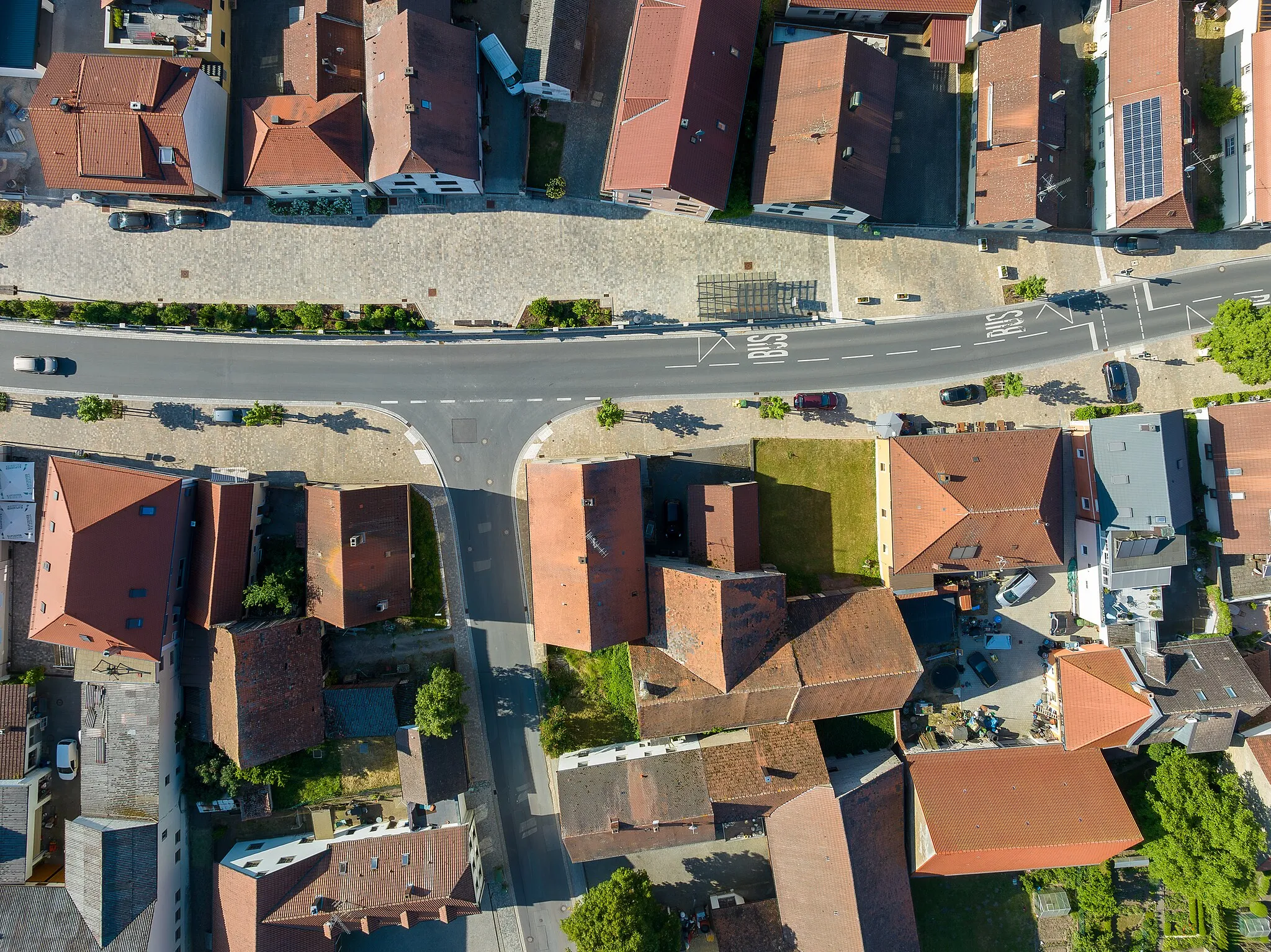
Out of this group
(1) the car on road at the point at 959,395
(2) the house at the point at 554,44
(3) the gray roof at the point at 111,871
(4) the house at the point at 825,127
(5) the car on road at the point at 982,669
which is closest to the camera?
(4) the house at the point at 825,127

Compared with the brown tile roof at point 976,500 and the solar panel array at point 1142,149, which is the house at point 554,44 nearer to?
the brown tile roof at point 976,500

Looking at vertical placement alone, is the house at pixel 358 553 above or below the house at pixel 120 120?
below

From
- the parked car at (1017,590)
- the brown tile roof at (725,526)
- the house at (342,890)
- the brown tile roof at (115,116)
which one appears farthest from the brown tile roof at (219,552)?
the parked car at (1017,590)

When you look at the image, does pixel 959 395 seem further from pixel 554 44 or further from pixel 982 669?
pixel 554 44

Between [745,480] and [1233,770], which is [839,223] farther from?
[1233,770]

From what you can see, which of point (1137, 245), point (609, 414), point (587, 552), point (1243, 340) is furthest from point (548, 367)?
point (1243, 340)

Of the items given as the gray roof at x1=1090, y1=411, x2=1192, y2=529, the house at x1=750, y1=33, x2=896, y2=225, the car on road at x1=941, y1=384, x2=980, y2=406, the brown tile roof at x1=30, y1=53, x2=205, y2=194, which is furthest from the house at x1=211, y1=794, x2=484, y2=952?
the gray roof at x1=1090, y1=411, x2=1192, y2=529
